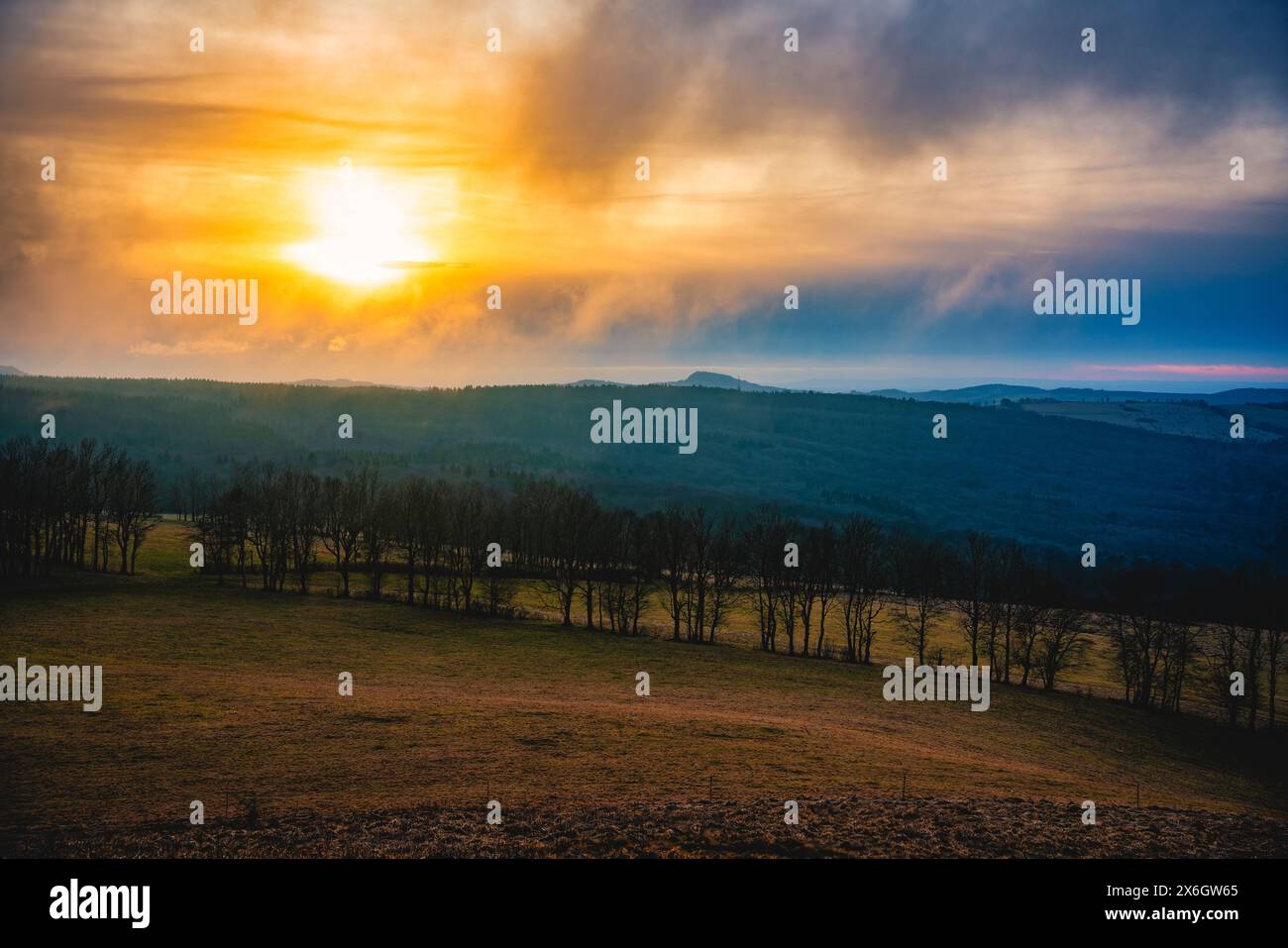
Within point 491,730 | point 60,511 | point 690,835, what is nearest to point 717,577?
point 491,730

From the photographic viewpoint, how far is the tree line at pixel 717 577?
78.3m

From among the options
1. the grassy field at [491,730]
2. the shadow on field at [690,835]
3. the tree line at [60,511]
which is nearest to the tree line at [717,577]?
the tree line at [60,511]

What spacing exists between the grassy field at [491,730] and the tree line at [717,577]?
8.16 metres

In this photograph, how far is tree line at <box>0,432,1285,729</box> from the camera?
78.3 m

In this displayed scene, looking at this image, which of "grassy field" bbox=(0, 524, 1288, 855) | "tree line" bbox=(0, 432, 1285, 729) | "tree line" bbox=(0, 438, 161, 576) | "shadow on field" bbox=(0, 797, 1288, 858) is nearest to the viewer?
"shadow on field" bbox=(0, 797, 1288, 858)

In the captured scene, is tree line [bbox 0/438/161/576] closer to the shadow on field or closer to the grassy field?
the grassy field

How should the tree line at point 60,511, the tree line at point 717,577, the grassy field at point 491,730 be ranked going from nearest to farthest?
the grassy field at point 491,730, the tree line at point 717,577, the tree line at point 60,511

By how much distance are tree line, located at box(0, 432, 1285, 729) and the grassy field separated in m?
8.16

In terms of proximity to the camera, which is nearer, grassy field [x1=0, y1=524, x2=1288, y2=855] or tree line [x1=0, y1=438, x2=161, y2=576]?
grassy field [x1=0, y1=524, x2=1288, y2=855]

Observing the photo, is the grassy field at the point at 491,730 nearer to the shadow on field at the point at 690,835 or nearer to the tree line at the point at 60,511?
the shadow on field at the point at 690,835

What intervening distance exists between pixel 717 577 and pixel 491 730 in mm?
48735

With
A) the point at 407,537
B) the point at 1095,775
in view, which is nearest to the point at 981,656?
the point at 1095,775

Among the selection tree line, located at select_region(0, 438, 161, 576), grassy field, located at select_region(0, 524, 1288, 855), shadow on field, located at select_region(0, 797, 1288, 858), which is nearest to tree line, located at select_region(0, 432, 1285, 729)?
tree line, located at select_region(0, 438, 161, 576)

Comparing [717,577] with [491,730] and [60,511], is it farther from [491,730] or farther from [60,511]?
[60,511]
